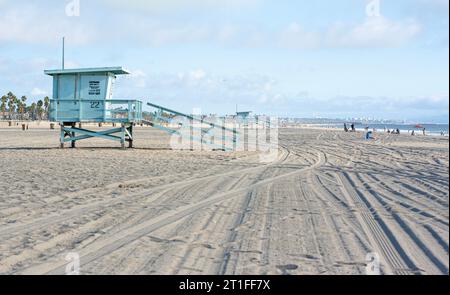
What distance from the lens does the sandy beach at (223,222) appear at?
428 cm

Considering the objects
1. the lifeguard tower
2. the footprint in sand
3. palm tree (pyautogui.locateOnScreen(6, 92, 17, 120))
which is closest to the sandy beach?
the footprint in sand

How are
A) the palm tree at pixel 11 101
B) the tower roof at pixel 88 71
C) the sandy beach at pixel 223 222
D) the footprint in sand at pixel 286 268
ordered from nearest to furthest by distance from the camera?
1. the footprint in sand at pixel 286 268
2. the sandy beach at pixel 223 222
3. the tower roof at pixel 88 71
4. the palm tree at pixel 11 101

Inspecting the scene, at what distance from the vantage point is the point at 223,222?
623 centimetres

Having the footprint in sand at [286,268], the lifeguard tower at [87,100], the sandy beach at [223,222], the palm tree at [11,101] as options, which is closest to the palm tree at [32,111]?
the palm tree at [11,101]

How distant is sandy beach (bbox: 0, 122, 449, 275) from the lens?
4.28 m

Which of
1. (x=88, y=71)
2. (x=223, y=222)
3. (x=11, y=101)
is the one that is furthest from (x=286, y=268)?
(x=11, y=101)

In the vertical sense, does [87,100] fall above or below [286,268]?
above

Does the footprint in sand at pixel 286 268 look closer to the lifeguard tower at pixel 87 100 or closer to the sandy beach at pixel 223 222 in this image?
the sandy beach at pixel 223 222

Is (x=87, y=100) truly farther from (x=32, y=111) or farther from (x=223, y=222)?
(x=32, y=111)

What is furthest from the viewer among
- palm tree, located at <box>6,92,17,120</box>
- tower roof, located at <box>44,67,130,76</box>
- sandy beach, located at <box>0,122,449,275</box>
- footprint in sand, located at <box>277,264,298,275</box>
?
palm tree, located at <box>6,92,17,120</box>

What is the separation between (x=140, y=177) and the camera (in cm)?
1107

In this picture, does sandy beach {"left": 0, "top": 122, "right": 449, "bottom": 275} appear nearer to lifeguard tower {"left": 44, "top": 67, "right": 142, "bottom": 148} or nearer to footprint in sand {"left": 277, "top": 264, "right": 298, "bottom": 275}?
footprint in sand {"left": 277, "top": 264, "right": 298, "bottom": 275}
